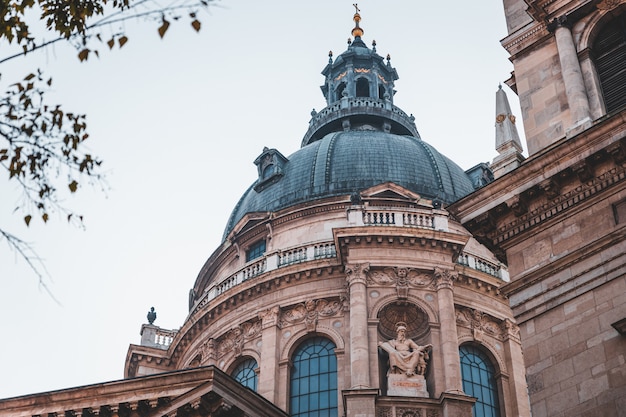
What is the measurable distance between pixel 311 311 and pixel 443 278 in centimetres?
485

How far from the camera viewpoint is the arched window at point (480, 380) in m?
34.6

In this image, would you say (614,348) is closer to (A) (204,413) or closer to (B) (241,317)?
(A) (204,413)

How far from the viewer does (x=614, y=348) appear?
623 inches

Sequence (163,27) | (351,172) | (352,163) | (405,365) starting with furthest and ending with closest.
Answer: (352,163)
(351,172)
(405,365)
(163,27)

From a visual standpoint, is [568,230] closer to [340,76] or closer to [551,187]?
[551,187]

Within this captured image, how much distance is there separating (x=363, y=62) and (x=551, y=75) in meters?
37.0

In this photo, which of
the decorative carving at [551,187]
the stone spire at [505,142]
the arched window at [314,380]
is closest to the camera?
the decorative carving at [551,187]

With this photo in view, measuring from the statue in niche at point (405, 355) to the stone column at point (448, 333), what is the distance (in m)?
0.67

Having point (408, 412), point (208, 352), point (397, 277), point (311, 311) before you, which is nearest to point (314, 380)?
point (311, 311)

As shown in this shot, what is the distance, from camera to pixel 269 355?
35.8 meters

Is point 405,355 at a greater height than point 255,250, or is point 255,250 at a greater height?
point 255,250

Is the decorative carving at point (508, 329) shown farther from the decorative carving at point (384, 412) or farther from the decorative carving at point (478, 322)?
the decorative carving at point (384, 412)


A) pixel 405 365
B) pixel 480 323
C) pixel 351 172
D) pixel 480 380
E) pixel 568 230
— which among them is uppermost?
pixel 351 172

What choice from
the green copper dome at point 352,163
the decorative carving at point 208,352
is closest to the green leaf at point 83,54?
the decorative carving at point 208,352
